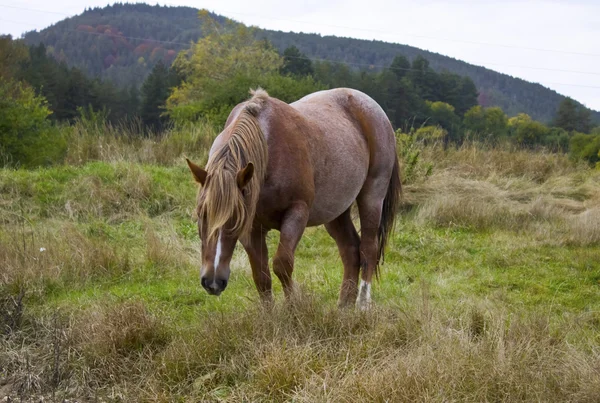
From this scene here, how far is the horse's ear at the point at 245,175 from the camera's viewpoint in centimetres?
332

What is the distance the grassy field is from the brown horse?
0.35 meters

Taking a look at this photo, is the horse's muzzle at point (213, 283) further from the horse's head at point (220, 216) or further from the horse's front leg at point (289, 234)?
the horse's front leg at point (289, 234)

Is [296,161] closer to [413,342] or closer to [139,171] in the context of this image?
[413,342]

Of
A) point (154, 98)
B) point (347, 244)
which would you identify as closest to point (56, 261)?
point (347, 244)

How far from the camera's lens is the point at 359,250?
5207 millimetres

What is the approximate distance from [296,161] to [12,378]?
6.90 feet

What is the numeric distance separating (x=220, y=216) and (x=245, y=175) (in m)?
0.28

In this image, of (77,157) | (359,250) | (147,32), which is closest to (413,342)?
(359,250)

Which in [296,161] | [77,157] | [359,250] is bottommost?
[77,157]

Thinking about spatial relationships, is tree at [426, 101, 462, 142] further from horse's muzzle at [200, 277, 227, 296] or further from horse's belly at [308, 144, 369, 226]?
horse's muzzle at [200, 277, 227, 296]

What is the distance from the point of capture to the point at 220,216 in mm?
3271

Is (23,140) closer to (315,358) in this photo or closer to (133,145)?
(133,145)

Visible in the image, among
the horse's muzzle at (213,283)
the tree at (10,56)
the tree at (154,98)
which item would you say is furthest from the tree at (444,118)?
the horse's muzzle at (213,283)

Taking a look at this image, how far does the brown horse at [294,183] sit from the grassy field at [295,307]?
35 centimetres
